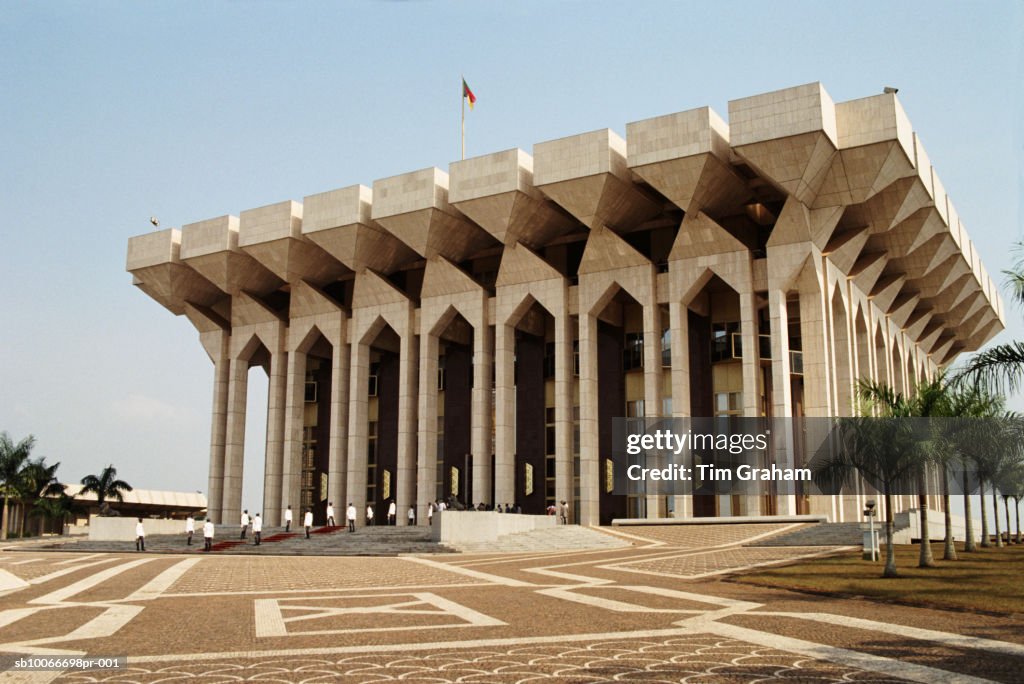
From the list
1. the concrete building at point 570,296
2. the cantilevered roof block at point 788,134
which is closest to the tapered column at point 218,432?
the concrete building at point 570,296

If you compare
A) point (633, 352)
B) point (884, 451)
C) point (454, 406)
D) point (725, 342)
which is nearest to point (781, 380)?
point (725, 342)

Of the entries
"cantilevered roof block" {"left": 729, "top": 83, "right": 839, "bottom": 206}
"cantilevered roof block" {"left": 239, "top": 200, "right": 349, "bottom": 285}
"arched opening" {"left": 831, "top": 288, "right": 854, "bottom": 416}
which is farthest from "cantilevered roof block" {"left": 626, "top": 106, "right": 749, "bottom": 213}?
"cantilevered roof block" {"left": 239, "top": 200, "right": 349, "bottom": 285}

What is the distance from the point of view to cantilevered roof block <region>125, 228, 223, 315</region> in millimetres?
48969

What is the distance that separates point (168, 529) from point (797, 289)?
98.7 feet

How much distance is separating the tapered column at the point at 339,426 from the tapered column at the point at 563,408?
11957mm

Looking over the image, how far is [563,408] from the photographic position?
4194 centimetres

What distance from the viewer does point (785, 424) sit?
121ft

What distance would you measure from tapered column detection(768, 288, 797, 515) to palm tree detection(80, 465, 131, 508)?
44.3m

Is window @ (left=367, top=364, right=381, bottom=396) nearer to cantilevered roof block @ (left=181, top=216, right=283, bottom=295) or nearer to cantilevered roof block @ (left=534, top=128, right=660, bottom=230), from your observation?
cantilevered roof block @ (left=181, top=216, right=283, bottom=295)

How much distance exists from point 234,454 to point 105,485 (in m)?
17.5

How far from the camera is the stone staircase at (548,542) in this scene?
98.7 feet

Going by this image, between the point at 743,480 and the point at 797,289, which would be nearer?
the point at 797,289

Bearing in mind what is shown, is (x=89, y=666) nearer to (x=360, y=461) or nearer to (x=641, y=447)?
(x=641, y=447)

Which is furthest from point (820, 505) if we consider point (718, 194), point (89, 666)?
point (89, 666)
